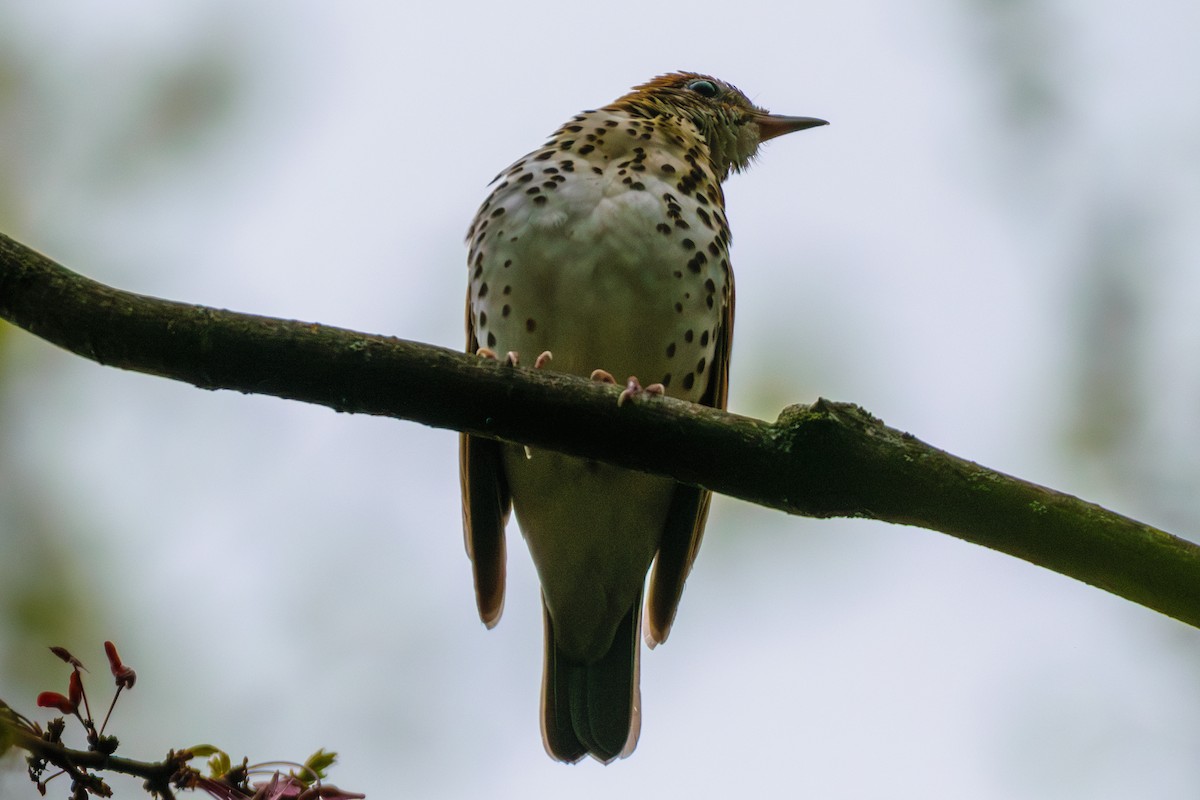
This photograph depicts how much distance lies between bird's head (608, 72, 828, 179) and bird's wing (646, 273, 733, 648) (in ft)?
5.29

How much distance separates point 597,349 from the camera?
5023mm

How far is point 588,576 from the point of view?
217 inches

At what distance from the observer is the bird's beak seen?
7215 millimetres

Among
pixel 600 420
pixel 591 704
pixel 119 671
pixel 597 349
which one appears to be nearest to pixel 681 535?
pixel 591 704

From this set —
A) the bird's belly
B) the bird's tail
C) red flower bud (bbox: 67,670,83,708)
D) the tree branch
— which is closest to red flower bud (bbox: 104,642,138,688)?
red flower bud (bbox: 67,670,83,708)

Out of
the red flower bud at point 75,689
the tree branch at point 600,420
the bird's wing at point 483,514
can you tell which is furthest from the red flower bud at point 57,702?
the bird's wing at point 483,514

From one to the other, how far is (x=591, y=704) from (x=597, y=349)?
161 cm

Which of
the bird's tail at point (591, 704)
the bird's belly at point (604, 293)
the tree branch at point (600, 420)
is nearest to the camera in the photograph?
the tree branch at point (600, 420)

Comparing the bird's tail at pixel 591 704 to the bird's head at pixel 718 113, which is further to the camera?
the bird's head at pixel 718 113

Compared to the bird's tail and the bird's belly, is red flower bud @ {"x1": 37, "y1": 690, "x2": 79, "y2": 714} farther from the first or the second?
the bird's tail

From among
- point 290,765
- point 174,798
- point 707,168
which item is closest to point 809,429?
point 290,765

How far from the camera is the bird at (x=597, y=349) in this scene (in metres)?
4.99

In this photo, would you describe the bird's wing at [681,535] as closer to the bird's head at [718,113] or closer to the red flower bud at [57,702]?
the bird's head at [718,113]

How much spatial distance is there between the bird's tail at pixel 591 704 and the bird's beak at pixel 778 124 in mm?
3007
